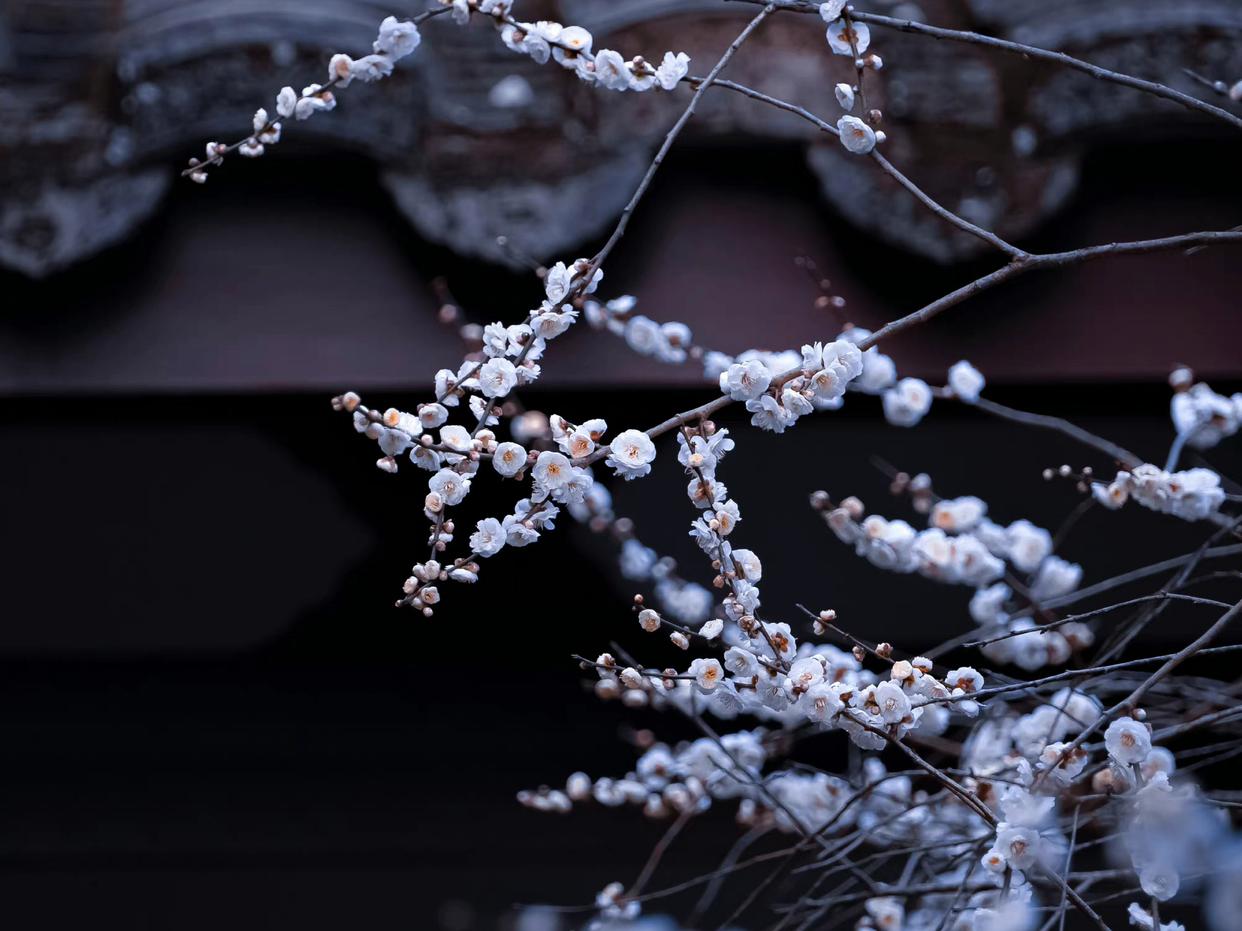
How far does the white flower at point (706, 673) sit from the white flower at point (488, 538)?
0.48 feet

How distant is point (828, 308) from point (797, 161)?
16 centimetres

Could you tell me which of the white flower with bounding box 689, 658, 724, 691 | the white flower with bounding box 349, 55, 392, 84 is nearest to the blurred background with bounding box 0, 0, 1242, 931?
the white flower with bounding box 349, 55, 392, 84

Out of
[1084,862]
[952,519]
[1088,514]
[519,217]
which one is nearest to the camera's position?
[519,217]

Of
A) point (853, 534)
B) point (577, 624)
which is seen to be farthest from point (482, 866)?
point (853, 534)

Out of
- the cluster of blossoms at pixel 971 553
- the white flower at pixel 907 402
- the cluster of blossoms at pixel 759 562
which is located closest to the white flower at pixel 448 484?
the cluster of blossoms at pixel 759 562

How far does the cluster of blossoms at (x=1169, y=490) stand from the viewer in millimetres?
1041

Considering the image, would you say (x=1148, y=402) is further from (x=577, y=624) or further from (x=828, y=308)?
(x=577, y=624)

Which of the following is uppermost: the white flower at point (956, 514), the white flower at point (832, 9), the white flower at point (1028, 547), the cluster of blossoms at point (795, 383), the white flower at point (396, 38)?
the white flower at point (832, 9)

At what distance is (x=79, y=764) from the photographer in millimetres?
1915

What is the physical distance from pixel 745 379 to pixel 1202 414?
0.60 meters

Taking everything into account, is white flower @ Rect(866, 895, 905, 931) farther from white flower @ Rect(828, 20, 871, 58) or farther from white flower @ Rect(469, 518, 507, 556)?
white flower @ Rect(828, 20, 871, 58)

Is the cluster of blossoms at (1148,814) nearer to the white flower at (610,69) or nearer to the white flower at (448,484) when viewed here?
the white flower at (448,484)

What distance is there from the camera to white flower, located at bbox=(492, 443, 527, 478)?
742 mm

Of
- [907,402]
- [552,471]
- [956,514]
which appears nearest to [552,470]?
[552,471]
